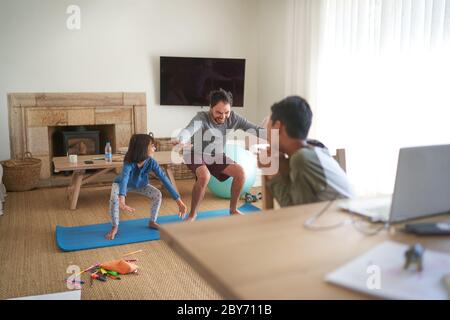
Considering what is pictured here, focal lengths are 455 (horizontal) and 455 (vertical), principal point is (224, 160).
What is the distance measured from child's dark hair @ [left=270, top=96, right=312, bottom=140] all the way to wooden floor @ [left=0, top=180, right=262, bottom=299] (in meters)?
1.25

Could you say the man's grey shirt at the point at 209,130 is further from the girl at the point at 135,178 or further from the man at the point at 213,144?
the girl at the point at 135,178

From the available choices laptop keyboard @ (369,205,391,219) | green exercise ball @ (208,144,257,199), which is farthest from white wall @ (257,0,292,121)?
laptop keyboard @ (369,205,391,219)

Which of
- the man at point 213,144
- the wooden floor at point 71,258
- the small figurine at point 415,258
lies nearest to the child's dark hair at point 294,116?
the small figurine at point 415,258

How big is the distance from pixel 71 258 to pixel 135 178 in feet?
2.74

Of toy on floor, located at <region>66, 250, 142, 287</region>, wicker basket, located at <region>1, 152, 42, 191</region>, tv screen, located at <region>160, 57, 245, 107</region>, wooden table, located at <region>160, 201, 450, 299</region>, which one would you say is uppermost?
tv screen, located at <region>160, 57, 245, 107</region>

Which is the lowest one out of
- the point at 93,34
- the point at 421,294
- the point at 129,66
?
the point at 421,294

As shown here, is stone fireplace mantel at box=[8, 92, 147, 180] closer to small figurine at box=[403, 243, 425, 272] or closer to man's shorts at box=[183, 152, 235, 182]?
man's shorts at box=[183, 152, 235, 182]

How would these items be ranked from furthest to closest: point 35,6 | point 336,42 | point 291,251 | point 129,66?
point 129,66, point 35,6, point 336,42, point 291,251

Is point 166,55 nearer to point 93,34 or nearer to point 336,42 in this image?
point 93,34

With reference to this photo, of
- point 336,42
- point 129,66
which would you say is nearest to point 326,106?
point 336,42

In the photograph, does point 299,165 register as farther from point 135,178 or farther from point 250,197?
point 250,197

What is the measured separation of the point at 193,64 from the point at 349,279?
5.15 meters

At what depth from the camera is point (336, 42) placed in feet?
15.6

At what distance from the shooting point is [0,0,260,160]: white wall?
522 centimetres
